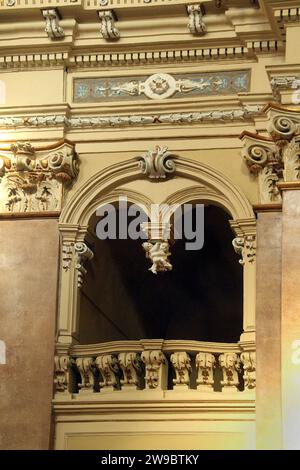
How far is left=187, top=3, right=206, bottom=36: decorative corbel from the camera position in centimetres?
1762

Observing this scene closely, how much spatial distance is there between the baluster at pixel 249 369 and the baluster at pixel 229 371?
0.10 meters

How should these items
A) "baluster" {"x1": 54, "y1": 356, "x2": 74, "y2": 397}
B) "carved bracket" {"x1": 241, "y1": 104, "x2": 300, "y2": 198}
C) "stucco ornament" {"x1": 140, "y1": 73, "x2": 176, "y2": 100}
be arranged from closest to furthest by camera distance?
"carved bracket" {"x1": 241, "y1": 104, "x2": 300, "y2": 198}
"baluster" {"x1": 54, "y1": 356, "x2": 74, "y2": 397}
"stucco ornament" {"x1": 140, "y1": 73, "x2": 176, "y2": 100}

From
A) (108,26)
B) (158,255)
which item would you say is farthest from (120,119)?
(158,255)

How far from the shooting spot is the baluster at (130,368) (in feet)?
54.7

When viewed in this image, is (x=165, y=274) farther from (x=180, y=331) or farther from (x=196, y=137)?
(x=196, y=137)

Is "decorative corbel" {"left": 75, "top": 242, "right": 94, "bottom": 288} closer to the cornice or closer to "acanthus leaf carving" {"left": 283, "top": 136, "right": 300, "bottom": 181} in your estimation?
the cornice

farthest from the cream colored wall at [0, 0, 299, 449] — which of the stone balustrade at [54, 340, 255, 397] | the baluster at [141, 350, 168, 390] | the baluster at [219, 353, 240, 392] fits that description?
the baluster at [219, 353, 240, 392]

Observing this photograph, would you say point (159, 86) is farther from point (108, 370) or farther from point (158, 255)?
point (108, 370)

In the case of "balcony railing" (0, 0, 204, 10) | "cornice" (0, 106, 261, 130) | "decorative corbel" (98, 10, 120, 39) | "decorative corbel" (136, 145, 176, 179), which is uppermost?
"balcony railing" (0, 0, 204, 10)

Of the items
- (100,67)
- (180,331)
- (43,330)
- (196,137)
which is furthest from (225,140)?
(180,331)

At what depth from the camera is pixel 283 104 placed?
16.6m

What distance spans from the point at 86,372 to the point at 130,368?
1.61ft

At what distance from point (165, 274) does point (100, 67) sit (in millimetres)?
4016

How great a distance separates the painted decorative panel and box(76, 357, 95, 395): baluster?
296 cm
